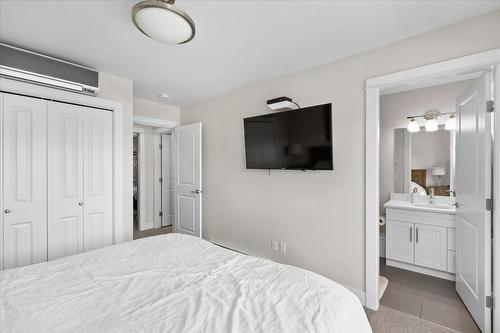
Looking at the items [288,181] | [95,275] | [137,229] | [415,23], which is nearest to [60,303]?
[95,275]

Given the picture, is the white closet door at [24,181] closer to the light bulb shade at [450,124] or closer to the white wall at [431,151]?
the white wall at [431,151]

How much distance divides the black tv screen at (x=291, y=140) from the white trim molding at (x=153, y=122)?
1.80 meters

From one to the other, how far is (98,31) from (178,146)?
Answer: 2270 mm

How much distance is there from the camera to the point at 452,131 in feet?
10.4

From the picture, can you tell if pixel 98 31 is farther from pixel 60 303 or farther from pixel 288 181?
pixel 288 181

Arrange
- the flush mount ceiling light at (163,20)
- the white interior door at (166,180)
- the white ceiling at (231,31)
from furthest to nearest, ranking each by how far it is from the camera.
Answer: the white interior door at (166,180) → the white ceiling at (231,31) → the flush mount ceiling light at (163,20)

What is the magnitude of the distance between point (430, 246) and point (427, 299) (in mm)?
743

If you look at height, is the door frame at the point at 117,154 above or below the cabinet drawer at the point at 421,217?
above

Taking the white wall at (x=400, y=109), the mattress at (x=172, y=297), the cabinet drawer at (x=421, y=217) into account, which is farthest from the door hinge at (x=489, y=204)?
the white wall at (x=400, y=109)

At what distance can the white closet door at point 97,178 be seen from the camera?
2621mm

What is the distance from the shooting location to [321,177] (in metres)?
2.60

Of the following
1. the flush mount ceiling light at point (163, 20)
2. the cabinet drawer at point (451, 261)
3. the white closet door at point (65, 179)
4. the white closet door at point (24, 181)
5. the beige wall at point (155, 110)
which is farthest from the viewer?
the beige wall at point (155, 110)

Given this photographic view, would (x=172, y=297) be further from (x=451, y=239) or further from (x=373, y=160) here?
(x=451, y=239)

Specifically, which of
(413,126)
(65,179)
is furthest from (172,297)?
(413,126)
